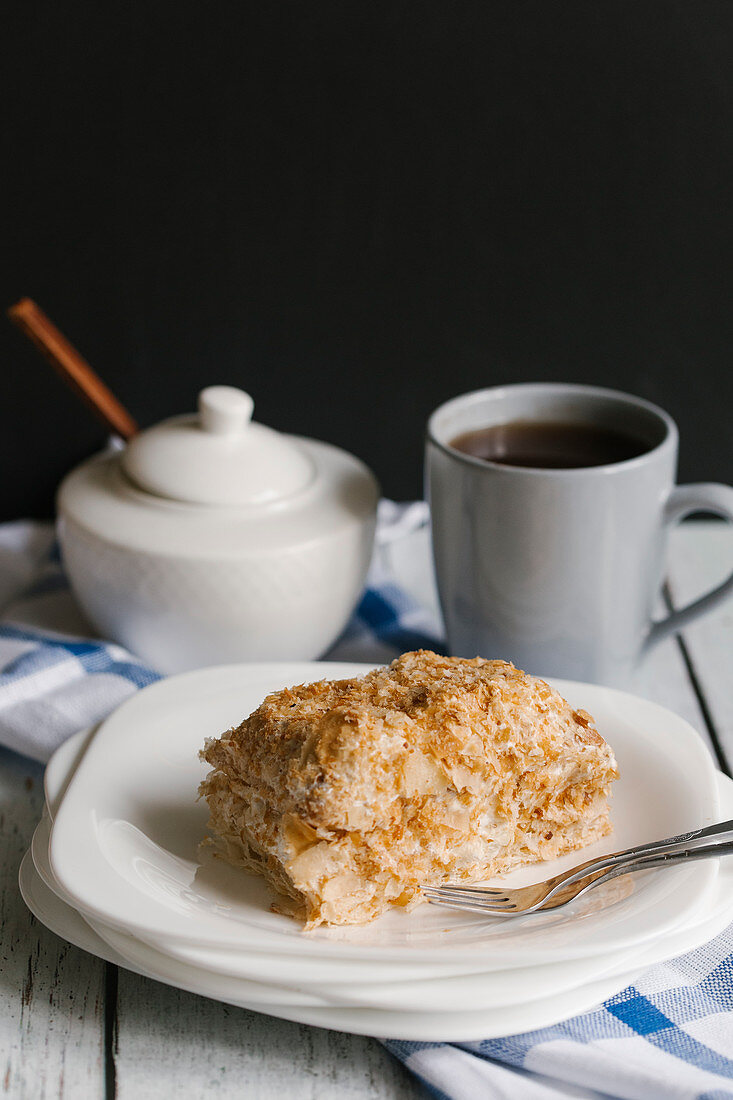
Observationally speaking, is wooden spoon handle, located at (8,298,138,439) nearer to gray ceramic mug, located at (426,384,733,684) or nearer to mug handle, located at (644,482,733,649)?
gray ceramic mug, located at (426,384,733,684)

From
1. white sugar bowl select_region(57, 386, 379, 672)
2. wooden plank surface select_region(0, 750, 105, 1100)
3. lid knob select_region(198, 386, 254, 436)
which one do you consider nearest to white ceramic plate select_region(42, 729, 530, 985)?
wooden plank surface select_region(0, 750, 105, 1100)

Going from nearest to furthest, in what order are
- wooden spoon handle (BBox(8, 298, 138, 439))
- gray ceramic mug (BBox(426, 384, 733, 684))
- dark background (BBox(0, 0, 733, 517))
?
gray ceramic mug (BBox(426, 384, 733, 684)), wooden spoon handle (BBox(8, 298, 138, 439)), dark background (BBox(0, 0, 733, 517))

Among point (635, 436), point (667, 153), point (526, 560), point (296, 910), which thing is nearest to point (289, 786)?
point (296, 910)

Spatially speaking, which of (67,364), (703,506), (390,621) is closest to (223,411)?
(67,364)

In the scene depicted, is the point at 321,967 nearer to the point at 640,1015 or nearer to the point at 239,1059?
the point at 239,1059

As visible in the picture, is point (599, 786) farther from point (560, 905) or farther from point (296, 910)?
A: point (296, 910)
